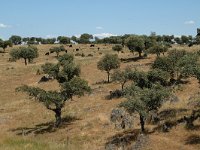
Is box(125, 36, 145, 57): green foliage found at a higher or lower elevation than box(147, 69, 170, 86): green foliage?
higher

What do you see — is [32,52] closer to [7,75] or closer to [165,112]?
[7,75]

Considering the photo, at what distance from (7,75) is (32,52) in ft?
69.1

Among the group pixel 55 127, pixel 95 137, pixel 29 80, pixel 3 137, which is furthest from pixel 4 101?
pixel 3 137

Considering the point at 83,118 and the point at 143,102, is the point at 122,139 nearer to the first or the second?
the point at 143,102

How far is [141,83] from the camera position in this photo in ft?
245

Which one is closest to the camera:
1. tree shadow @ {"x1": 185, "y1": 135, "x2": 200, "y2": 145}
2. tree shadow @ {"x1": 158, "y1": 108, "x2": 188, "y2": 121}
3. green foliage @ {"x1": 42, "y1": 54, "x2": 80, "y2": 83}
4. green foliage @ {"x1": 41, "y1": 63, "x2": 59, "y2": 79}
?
tree shadow @ {"x1": 185, "y1": 135, "x2": 200, "y2": 145}

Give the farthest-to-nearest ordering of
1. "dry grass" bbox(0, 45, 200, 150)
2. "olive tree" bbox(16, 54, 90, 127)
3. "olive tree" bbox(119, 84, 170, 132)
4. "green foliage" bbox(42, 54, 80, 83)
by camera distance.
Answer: "green foliage" bbox(42, 54, 80, 83), "olive tree" bbox(16, 54, 90, 127), "olive tree" bbox(119, 84, 170, 132), "dry grass" bbox(0, 45, 200, 150)

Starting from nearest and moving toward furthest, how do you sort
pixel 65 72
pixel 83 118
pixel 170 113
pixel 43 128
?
pixel 170 113
pixel 43 128
pixel 83 118
pixel 65 72

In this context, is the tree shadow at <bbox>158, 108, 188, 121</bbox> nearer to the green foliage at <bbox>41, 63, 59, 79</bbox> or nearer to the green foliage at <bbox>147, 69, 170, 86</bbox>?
the green foliage at <bbox>147, 69, 170, 86</bbox>

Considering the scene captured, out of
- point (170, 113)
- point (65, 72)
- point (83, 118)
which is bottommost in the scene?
point (83, 118)

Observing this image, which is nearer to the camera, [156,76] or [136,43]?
[156,76]

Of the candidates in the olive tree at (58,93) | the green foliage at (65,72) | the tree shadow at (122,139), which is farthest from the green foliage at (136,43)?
the tree shadow at (122,139)

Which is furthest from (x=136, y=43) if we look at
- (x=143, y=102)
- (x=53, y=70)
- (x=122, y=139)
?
(x=122, y=139)

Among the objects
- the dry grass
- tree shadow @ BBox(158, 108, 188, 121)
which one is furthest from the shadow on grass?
tree shadow @ BBox(158, 108, 188, 121)
